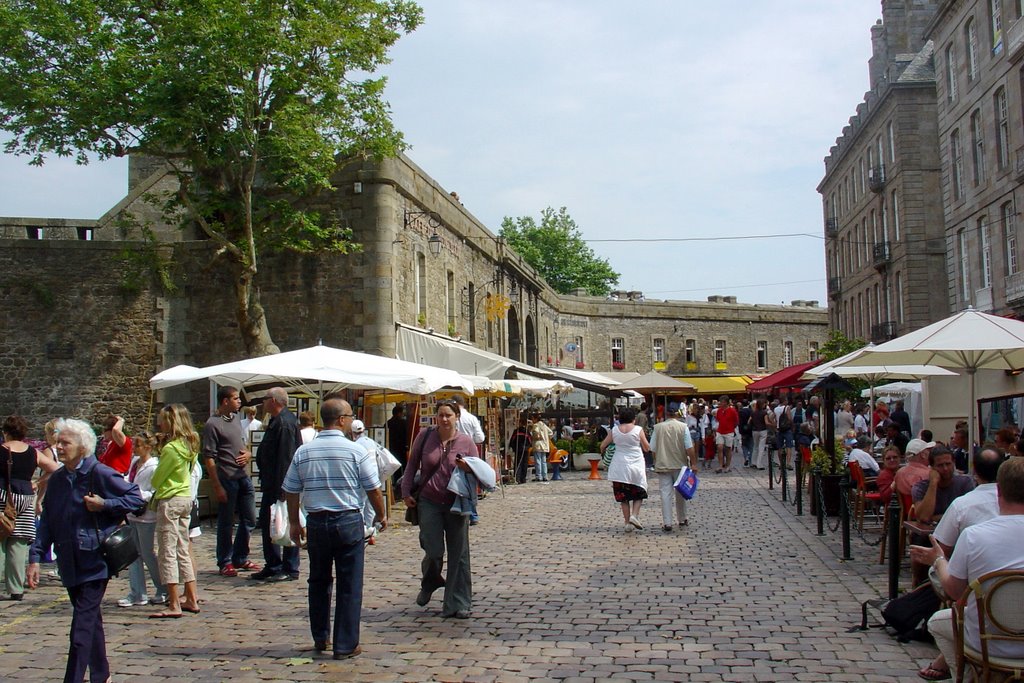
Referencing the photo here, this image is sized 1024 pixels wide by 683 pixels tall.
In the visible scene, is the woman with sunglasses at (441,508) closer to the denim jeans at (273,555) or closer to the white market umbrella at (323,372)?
the denim jeans at (273,555)

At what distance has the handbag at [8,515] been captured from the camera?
321 inches

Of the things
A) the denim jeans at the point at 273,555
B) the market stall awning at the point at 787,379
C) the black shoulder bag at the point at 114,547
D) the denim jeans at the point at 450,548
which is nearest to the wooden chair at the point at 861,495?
the denim jeans at the point at 450,548

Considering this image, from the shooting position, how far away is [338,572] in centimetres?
598

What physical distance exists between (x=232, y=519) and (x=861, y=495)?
654 cm

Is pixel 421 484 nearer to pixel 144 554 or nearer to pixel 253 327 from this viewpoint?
pixel 144 554

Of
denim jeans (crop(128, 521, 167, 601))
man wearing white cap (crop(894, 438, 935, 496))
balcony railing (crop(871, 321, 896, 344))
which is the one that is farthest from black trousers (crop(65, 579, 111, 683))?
balcony railing (crop(871, 321, 896, 344))

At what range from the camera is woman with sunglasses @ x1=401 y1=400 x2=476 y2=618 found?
7.09 metres

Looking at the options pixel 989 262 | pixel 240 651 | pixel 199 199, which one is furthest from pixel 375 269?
pixel 989 262

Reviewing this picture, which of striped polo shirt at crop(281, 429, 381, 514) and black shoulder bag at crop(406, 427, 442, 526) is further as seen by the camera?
black shoulder bag at crop(406, 427, 442, 526)

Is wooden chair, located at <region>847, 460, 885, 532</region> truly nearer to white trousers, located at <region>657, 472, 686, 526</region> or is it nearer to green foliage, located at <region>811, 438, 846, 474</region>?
green foliage, located at <region>811, 438, 846, 474</region>

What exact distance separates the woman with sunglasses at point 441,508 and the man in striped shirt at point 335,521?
42.4 inches

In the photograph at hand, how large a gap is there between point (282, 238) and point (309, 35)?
3.80 meters

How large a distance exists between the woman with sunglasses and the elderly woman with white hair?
7.57ft

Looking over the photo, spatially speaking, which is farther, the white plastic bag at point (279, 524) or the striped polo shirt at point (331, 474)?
the white plastic bag at point (279, 524)
